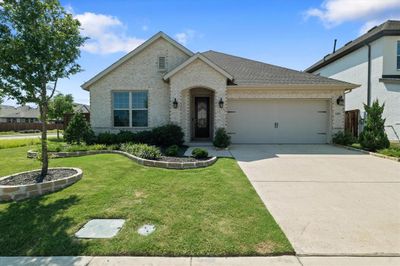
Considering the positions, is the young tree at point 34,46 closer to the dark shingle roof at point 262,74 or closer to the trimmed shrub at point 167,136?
the trimmed shrub at point 167,136

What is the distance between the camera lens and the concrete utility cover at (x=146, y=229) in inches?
159

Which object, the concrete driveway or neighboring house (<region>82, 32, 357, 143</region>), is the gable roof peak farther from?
the concrete driveway

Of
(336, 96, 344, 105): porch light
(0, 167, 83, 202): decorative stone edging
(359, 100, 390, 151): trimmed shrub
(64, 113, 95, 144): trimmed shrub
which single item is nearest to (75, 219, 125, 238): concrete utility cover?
(0, 167, 83, 202): decorative stone edging

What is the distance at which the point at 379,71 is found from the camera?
51.9ft

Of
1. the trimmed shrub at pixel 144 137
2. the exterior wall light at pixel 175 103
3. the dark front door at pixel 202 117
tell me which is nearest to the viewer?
the trimmed shrub at pixel 144 137

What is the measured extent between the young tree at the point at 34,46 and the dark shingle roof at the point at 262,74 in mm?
9353

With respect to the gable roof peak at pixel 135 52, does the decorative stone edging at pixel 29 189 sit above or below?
below

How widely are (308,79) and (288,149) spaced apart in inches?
189

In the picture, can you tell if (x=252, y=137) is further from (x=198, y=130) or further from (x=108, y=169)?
(x=108, y=169)

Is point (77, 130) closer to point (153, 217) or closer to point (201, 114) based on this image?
point (201, 114)

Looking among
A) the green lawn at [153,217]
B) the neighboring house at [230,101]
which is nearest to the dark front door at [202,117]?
the neighboring house at [230,101]

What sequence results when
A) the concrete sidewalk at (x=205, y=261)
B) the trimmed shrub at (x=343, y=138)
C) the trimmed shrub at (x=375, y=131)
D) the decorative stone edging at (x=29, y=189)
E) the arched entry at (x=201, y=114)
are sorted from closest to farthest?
the concrete sidewalk at (x=205, y=261)
the decorative stone edging at (x=29, y=189)
the trimmed shrub at (x=375, y=131)
the trimmed shrub at (x=343, y=138)
the arched entry at (x=201, y=114)

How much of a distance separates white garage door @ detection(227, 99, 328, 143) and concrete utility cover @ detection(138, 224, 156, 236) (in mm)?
10740

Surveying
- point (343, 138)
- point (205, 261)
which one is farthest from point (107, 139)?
point (343, 138)
